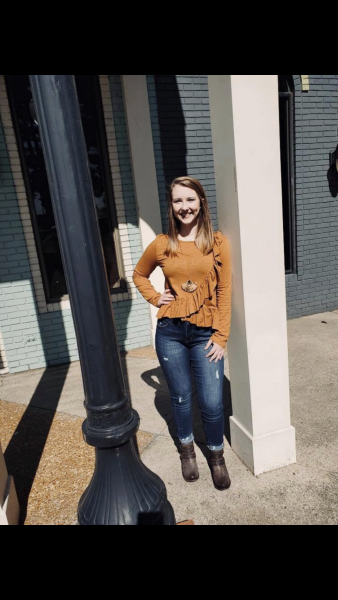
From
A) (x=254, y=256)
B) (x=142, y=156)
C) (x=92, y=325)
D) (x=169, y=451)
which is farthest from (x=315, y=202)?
(x=92, y=325)

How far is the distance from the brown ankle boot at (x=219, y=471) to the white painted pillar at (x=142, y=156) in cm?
314

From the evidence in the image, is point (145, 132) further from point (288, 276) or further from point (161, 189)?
point (288, 276)

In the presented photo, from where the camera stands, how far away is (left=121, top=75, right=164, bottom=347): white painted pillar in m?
4.95

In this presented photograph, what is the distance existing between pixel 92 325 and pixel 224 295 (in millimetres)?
912

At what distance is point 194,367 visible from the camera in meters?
2.48

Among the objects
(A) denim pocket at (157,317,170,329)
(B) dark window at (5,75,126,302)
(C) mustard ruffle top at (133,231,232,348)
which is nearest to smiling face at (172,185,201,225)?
(C) mustard ruffle top at (133,231,232,348)

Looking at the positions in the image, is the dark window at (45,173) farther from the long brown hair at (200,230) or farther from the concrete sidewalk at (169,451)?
the long brown hair at (200,230)

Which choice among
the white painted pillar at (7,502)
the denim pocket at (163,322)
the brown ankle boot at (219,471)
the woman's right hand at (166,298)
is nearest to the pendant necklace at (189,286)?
the woman's right hand at (166,298)

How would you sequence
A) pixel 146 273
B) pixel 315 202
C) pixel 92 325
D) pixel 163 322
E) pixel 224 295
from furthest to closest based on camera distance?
1. pixel 315 202
2. pixel 146 273
3. pixel 163 322
4. pixel 224 295
5. pixel 92 325

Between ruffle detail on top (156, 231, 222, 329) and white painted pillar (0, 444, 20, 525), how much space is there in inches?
57.5

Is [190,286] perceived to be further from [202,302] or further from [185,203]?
[185,203]

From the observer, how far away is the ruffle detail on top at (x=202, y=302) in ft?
7.59

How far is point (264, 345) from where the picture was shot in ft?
8.22
